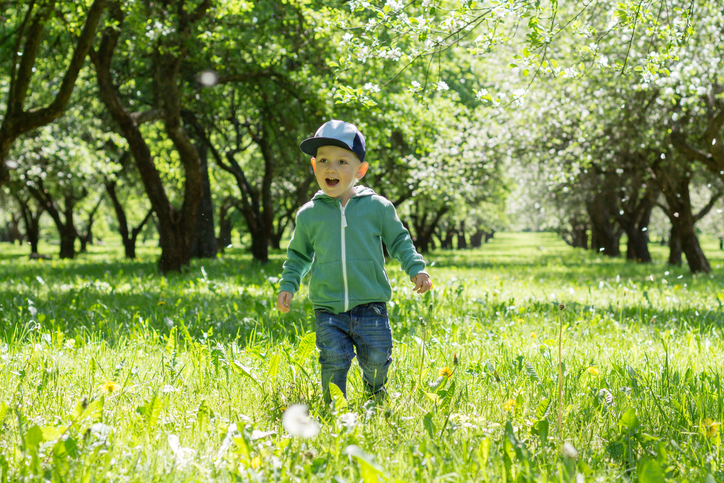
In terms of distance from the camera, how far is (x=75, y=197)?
25.8 meters

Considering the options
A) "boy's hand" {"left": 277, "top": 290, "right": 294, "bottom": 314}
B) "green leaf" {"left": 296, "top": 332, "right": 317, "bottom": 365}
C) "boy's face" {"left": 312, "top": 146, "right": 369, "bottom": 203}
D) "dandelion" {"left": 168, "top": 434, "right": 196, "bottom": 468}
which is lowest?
"dandelion" {"left": 168, "top": 434, "right": 196, "bottom": 468}

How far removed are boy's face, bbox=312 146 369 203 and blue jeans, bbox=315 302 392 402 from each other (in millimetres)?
641

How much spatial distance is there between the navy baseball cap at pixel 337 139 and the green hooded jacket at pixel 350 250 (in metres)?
0.25

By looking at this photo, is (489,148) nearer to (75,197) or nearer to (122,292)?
(122,292)

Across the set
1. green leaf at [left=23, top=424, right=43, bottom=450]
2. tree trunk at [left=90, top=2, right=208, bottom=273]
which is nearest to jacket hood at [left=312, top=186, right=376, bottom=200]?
green leaf at [left=23, top=424, right=43, bottom=450]

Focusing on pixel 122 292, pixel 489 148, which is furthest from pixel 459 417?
pixel 489 148

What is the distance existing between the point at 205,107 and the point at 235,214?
851 inches

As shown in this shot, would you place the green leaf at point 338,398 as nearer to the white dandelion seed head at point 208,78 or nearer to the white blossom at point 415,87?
the white blossom at point 415,87

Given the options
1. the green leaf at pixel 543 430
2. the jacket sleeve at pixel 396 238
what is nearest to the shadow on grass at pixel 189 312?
the jacket sleeve at pixel 396 238

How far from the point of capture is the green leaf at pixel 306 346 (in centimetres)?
318

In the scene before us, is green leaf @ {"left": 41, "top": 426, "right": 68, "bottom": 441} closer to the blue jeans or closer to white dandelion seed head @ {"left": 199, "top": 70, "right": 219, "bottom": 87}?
the blue jeans

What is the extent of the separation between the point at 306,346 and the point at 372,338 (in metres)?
0.43

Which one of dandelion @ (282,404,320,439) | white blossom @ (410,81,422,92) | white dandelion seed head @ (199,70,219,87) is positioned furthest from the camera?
white dandelion seed head @ (199,70,219,87)

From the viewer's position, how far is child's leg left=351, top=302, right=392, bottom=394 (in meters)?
3.04
